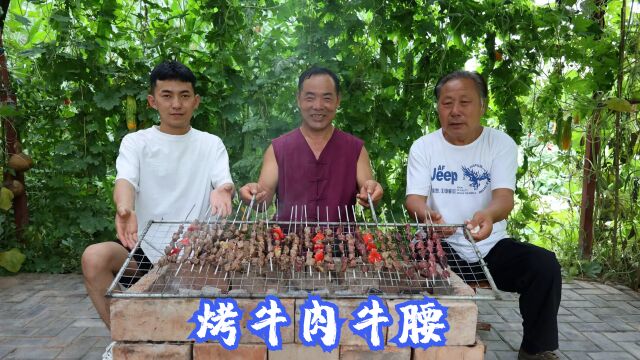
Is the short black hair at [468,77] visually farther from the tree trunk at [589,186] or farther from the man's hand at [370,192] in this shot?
the tree trunk at [589,186]

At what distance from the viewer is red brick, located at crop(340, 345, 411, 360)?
2365 mm

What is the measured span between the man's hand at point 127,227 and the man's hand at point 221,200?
1.77 ft

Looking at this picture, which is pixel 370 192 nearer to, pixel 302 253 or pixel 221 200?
pixel 302 253

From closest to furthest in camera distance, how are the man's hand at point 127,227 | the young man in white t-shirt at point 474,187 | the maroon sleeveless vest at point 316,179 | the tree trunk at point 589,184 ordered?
the man's hand at point 127,227 → the young man in white t-shirt at point 474,187 → the maroon sleeveless vest at point 316,179 → the tree trunk at point 589,184

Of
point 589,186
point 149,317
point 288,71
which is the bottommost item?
point 149,317

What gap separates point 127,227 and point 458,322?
6.74ft

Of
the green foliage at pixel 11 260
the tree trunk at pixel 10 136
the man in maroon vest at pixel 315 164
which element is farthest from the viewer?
the green foliage at pixel 11 260

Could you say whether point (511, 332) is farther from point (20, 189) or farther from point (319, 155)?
point (20, 189)

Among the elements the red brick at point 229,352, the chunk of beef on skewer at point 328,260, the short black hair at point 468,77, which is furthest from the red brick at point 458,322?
the short black hair at point 468,77

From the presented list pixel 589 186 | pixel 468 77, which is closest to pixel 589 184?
pixel 589 186

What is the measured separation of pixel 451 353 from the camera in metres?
2.36

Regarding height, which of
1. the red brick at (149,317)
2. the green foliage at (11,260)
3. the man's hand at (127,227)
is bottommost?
the green foliage at (11,260)

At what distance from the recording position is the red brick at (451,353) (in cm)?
235

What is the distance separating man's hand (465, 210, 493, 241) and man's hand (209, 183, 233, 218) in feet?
5.39
